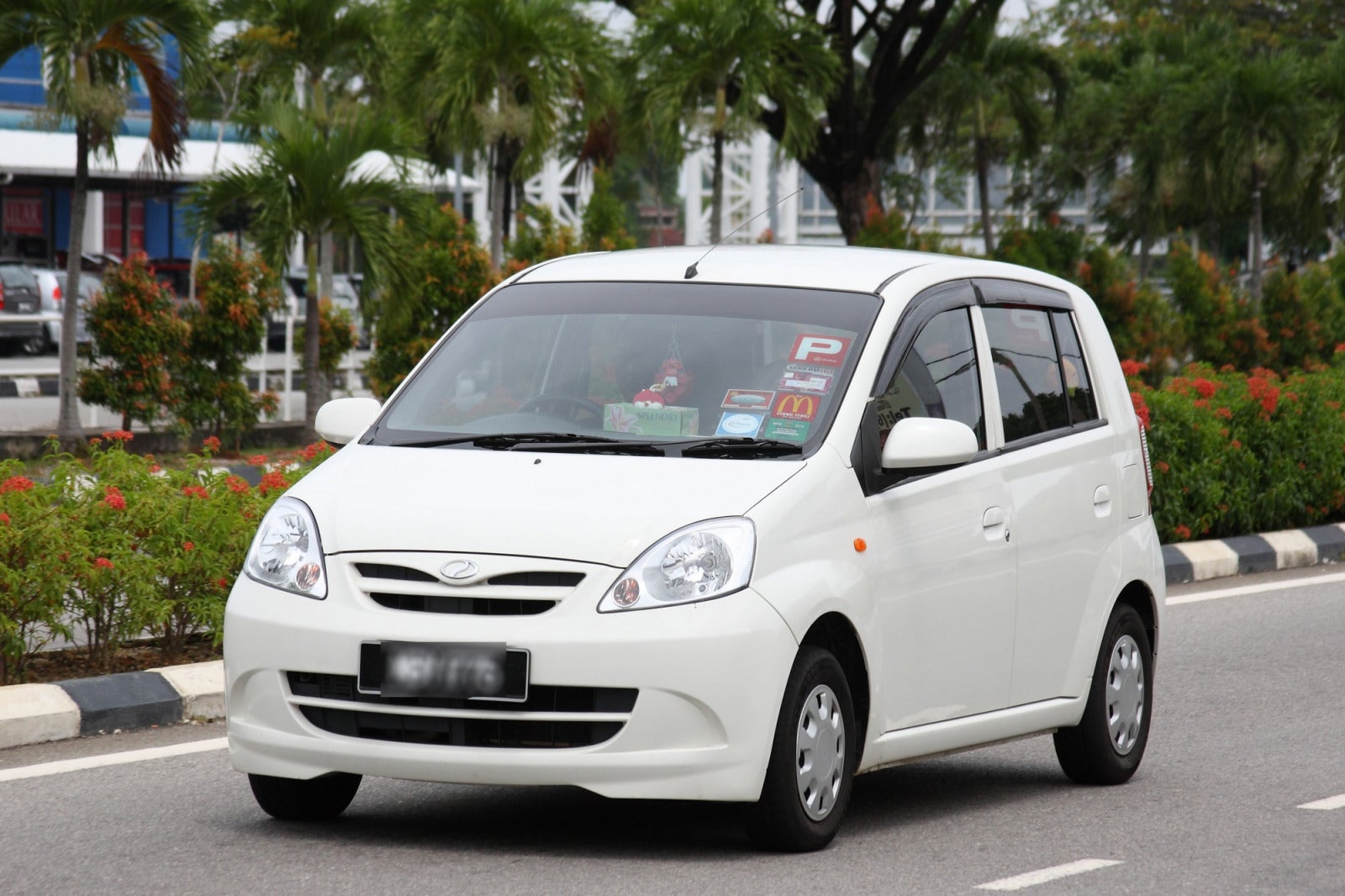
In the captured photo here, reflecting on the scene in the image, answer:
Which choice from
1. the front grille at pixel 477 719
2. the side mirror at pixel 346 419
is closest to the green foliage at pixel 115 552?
the side mirror at pixel 346 419

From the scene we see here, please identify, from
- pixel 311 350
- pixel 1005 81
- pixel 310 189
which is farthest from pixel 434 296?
pixel 1005 81

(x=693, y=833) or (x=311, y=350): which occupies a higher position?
(x=311, y=350)

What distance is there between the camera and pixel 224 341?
58.5 feet

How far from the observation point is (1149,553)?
7410 mm

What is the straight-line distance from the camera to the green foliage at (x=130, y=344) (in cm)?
1728

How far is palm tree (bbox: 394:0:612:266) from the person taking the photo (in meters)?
20.2

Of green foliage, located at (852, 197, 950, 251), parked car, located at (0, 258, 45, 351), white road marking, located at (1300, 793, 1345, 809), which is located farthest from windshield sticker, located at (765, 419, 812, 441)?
parked car, located at (0, 258, 45, 351)

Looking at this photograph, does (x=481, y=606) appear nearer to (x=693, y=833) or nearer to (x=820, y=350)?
(x=693, y=833)

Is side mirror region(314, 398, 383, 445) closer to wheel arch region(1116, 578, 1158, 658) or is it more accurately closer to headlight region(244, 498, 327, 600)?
headlight region(244, 498, 327, 600)

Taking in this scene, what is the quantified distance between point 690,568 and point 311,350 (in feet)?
47.9

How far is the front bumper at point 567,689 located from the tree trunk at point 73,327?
12356 mm

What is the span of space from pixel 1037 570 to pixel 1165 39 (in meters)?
42.4

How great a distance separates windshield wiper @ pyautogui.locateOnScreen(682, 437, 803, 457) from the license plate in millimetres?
885

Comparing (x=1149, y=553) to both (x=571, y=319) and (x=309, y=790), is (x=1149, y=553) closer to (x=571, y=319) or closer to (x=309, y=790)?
(x=571, y=319)
